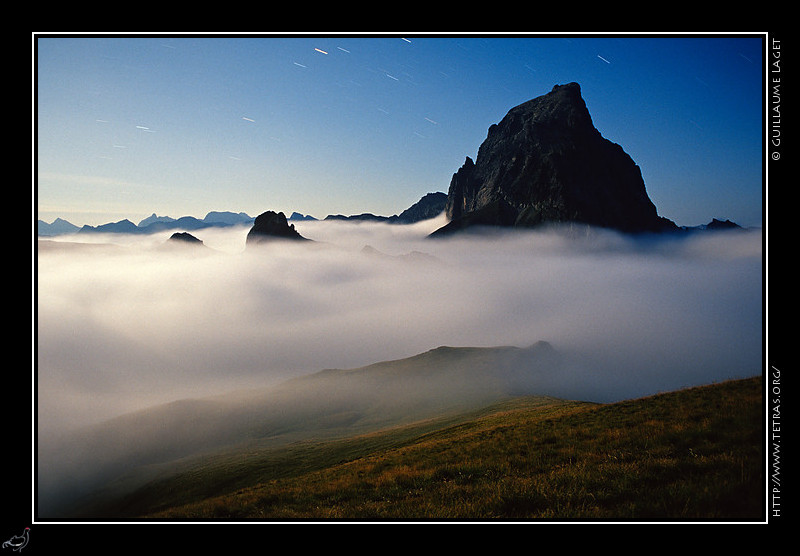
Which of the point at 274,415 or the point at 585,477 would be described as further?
the point at 274,415

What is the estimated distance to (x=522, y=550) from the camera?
948 centimetres

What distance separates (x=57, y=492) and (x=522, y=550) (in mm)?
157190

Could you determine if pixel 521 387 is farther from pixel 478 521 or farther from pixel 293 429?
pixel 478 521
